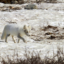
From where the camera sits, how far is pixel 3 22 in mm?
11398

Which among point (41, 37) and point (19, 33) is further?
point (41, 37)

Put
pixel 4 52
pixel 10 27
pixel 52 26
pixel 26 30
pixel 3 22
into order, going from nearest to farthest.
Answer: pixel 4 52 < pixel 26 30 < pixel 10 27 < pixel 52 26 < pixel 3 22

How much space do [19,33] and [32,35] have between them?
2934 mm

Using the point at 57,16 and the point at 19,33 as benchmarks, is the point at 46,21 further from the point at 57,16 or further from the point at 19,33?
the point at 19,33

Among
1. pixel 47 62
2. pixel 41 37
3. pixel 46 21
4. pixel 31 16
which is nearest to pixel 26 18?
pixel 31 16

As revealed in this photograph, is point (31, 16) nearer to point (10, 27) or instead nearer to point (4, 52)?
point (10, 27)

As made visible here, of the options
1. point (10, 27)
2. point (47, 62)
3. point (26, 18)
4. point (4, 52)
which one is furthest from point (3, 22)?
point (47, 62)

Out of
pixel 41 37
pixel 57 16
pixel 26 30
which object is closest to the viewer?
pixel 26 30

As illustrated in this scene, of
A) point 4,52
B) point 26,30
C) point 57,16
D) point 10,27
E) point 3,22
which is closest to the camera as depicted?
point 4,52

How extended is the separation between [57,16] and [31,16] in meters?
1.47

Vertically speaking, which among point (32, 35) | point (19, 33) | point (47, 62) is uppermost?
point (47, 62)

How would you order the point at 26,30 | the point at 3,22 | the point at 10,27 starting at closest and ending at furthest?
the point at 26,30
the point at 10,27
the point at 3,22

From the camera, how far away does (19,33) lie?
266 inches

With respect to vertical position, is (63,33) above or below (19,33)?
below
